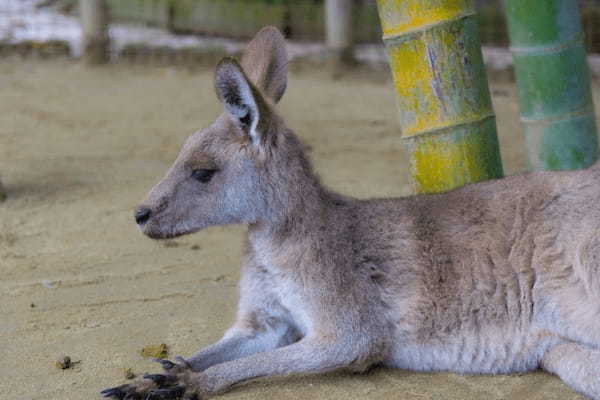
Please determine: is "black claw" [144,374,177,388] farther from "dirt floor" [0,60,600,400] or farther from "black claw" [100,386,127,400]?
"dirt floor" [0,60,600,400]

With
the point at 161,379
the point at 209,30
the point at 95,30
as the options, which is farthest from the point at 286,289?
the point at 209,30

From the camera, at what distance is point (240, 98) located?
3361 millimetres

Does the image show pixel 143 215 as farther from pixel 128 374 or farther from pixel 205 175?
pixel 128 374

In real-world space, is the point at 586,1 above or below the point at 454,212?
above

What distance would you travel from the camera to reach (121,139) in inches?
279

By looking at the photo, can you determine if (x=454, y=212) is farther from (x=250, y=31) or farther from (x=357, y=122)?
(x=250, y=31)

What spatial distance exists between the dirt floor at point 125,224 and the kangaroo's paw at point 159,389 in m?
0.16

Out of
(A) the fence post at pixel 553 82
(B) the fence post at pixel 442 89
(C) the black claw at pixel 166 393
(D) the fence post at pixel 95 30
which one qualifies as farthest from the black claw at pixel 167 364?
(D) the fence post at pixel 95 30

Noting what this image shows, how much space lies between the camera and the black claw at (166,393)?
322 cm

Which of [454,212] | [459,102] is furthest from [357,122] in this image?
[454,212]

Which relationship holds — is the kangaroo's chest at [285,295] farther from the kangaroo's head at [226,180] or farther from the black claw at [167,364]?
the black claw at [167,364]

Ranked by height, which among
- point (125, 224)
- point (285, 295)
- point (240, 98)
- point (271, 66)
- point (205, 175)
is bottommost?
point (285, 295)

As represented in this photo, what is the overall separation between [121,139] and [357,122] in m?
1.95

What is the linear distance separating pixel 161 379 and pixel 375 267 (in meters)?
0.88
